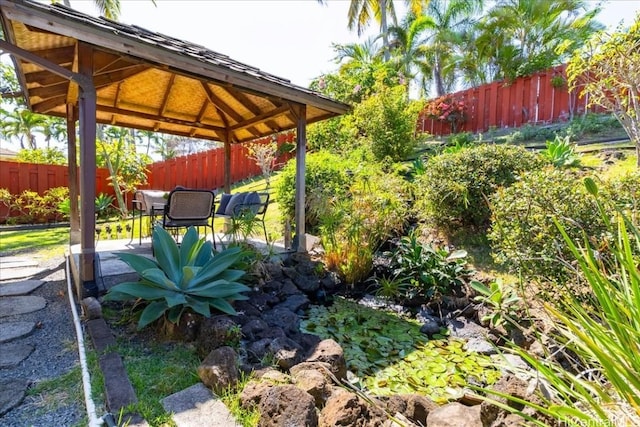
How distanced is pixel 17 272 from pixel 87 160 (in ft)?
9.25

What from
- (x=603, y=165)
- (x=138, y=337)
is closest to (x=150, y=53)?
(x=138, y=337)

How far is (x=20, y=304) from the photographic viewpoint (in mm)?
3545

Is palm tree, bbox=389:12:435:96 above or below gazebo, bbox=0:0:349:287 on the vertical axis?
above

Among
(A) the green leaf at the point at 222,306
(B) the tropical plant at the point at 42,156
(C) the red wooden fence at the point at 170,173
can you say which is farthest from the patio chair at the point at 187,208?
(B) the tropical plant at the point at 42,156

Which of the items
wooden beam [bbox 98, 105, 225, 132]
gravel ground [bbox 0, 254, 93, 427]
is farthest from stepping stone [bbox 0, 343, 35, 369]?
wooden beam [bbox 98, 105, 225, 132]

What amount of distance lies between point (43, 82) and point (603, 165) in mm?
8096

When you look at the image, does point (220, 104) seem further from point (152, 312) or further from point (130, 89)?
point (152, 312)

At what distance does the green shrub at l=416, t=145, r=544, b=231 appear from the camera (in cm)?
441

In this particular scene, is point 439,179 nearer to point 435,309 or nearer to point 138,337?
point 435,309

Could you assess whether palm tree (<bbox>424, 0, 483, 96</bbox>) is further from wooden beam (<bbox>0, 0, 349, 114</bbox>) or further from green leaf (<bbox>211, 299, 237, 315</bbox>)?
green leaf (<bbox>211, 299, 237, 315</bbox>)

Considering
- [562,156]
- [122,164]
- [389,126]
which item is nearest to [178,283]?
[562,156]

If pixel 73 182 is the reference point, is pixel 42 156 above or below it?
above

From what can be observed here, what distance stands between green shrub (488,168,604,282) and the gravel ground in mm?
3229

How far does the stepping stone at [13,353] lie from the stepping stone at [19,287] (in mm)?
1521
